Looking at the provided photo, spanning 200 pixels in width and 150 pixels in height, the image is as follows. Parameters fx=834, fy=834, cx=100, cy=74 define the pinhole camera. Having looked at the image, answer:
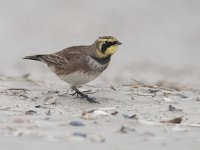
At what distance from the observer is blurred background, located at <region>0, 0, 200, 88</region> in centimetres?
1472

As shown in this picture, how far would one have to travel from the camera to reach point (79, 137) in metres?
6.25

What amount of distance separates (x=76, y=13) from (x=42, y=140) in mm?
12235

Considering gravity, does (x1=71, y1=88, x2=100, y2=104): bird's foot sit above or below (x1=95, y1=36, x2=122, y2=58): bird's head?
below

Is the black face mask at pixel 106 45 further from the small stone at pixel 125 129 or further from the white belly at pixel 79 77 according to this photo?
the small stone at pixel 125 129

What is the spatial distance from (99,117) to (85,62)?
1.31 meters

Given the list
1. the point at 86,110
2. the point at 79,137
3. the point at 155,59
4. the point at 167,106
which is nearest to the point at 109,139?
the point at 79,137

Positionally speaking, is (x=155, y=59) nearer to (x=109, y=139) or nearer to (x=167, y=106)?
(x=167, y=106)

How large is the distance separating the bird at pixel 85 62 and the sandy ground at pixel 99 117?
22 centimetres

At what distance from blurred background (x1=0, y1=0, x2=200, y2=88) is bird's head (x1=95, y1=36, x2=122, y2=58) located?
4.81 m

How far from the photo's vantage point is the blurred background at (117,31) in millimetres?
14719

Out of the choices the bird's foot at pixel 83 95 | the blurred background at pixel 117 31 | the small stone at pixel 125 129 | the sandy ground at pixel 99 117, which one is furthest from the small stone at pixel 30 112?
the blurred background at pixel 117 31

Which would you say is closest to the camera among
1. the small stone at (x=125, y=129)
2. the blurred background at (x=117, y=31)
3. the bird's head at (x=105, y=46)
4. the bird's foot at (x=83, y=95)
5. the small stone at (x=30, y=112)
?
the small stone at (x=125, y=129)

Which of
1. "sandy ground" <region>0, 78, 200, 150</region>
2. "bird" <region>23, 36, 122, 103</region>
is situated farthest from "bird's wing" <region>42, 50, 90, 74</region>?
"sandy ground" <region>0, 78, 200, 150</region>

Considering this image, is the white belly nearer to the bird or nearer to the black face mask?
the bird
